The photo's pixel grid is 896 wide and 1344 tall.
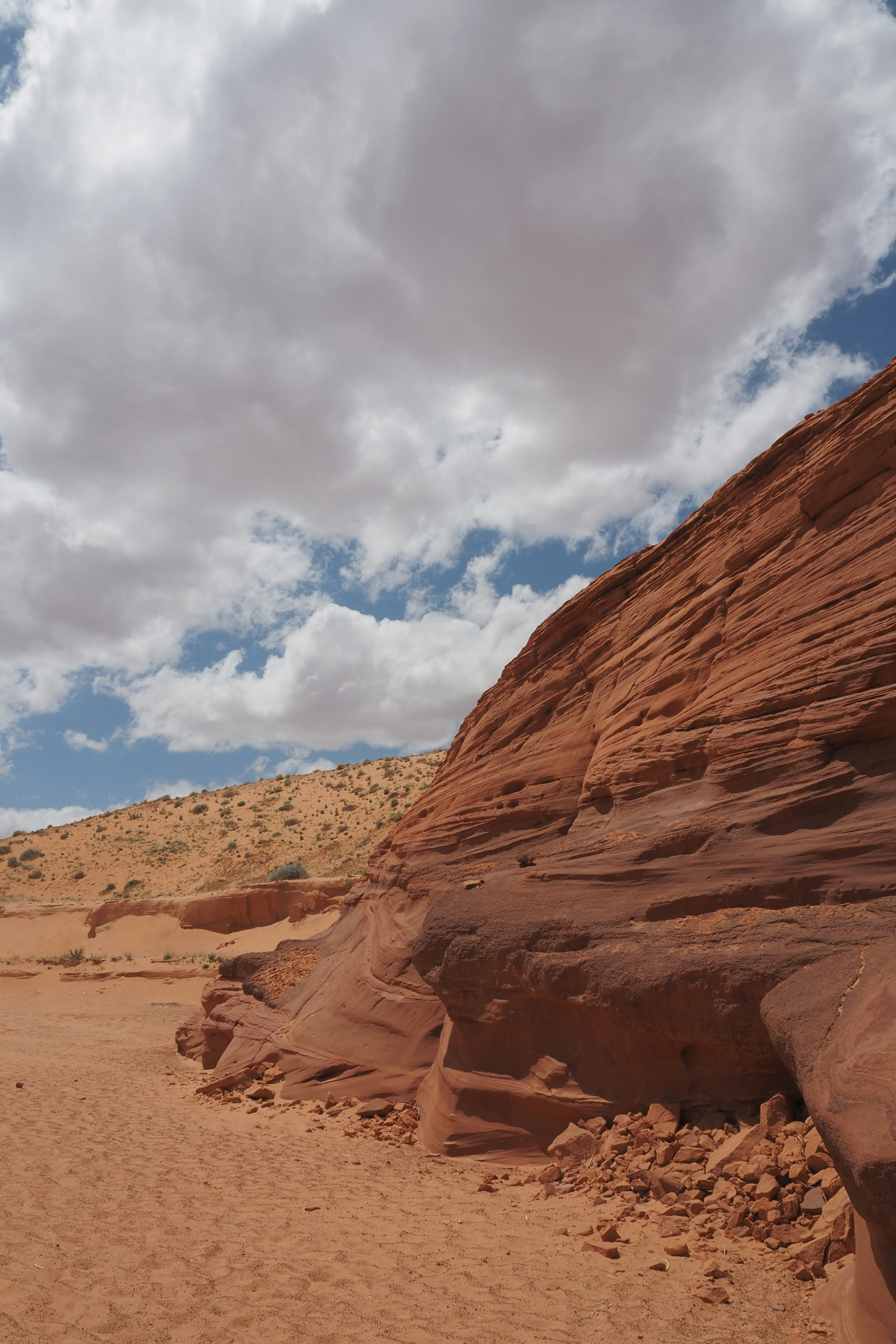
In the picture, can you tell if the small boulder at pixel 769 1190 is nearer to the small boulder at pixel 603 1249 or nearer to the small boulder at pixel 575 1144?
the small boulder at pixel 603 1249

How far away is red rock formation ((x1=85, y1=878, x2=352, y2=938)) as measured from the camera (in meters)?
27.7

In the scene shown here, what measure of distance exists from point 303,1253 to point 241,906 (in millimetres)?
24311

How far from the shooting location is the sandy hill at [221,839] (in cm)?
3828

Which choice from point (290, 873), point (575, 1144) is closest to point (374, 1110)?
point (575, 1144)

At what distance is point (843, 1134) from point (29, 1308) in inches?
185

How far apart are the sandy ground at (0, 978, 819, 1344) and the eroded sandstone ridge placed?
0.93 metres

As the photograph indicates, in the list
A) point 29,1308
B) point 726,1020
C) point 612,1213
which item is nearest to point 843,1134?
point 726,1020

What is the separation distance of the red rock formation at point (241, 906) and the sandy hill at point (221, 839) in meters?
3.38

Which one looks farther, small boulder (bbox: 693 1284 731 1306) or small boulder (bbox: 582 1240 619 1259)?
small boulder (bbox: 582 1240 619 1259)

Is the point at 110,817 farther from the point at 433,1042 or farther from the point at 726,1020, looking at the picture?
the point at 726,1020

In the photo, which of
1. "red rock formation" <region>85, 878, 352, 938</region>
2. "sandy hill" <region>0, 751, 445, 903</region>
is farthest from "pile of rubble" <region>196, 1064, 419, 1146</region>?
"sandy hill" <region>0, 751, 445, 903</region>

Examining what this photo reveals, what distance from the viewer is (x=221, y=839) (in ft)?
145

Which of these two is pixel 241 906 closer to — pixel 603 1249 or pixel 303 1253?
pixel 303 1253

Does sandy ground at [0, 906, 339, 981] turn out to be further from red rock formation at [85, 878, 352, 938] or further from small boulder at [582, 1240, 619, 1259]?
small boulder at [582, 1240, 619, 1259]
